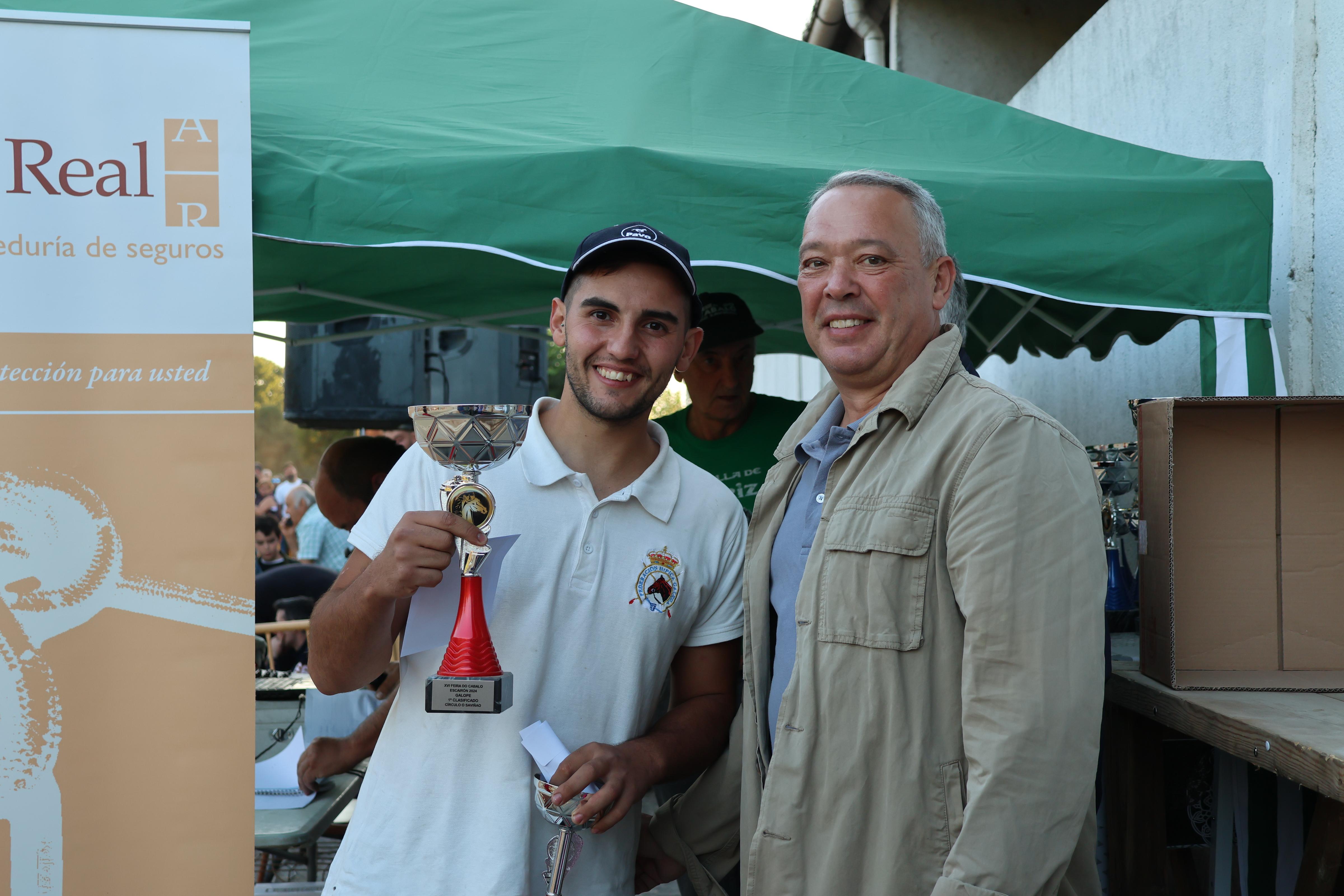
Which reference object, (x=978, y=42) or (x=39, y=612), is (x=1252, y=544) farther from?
(x=978, y=42)

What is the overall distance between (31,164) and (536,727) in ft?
5.64

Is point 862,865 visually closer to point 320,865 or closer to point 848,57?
point 848,57

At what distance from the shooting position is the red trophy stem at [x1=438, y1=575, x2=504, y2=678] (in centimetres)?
163

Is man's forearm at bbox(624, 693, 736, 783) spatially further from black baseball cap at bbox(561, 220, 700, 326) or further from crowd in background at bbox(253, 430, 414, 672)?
crowd in background at bbox(253, 430, 414, 672)

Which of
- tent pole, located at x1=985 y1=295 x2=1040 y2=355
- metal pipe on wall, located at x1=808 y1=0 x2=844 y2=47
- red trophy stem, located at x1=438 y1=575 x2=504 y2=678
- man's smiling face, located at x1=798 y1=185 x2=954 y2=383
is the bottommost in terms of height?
red trophy stem, located at x1=438 y1=575 x2=504 y2=678

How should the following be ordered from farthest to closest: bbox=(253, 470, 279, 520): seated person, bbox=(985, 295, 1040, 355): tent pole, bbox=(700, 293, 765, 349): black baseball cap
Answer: bbox=(253, 470, 279, 520): seated person < bbox=(700, 293, 765, 349): black baseball cap < bbox=(985, 295, 1040, 355): tent pole

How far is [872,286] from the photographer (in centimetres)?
184

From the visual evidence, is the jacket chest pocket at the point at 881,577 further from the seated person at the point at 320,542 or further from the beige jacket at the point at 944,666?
the seated person at the point at 320,542

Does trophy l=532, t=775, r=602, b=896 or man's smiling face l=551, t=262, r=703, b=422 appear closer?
trophy l=532, t=775, r=602, b=896

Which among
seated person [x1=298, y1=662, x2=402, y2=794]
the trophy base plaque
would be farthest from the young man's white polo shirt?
seated person [x1=298, y1=662, x2=402, y2=794]

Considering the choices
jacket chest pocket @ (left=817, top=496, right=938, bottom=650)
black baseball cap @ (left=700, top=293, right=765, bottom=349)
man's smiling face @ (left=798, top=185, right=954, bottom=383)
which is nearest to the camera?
jacket chest pocket @ (left=817, top=496, right=938, bottom=650)

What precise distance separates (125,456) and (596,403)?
116 centimetres

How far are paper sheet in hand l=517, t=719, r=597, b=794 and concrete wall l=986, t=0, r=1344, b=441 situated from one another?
2.66 m

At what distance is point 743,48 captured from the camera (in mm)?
3400
